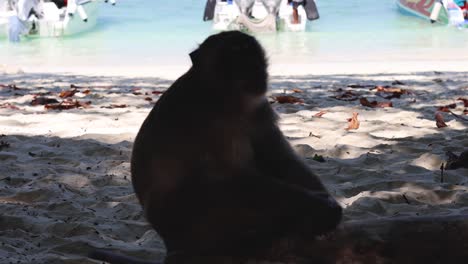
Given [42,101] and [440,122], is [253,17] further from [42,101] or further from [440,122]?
[440,122]

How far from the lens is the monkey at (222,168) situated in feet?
7.15

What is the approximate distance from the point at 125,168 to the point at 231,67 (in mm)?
2526

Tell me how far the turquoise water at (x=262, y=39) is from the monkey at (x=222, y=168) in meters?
15.1

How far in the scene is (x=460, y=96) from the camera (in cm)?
817

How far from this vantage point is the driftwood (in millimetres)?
2152

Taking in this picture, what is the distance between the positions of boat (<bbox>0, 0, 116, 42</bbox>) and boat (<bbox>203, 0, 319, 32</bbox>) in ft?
22.6

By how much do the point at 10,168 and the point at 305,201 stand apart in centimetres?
301

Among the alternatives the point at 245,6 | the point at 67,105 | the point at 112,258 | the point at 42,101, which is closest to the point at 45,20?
the point at 245,6

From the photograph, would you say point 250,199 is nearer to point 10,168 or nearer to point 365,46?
point 10,168

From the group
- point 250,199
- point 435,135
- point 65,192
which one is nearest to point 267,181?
point 250,199

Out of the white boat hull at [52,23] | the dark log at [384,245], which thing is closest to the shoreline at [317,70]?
the dark log at [384,245]

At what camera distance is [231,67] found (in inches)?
90.9

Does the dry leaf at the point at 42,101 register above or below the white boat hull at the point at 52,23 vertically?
above

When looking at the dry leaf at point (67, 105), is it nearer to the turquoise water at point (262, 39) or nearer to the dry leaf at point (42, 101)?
the dry leaf at point (42, 101)
